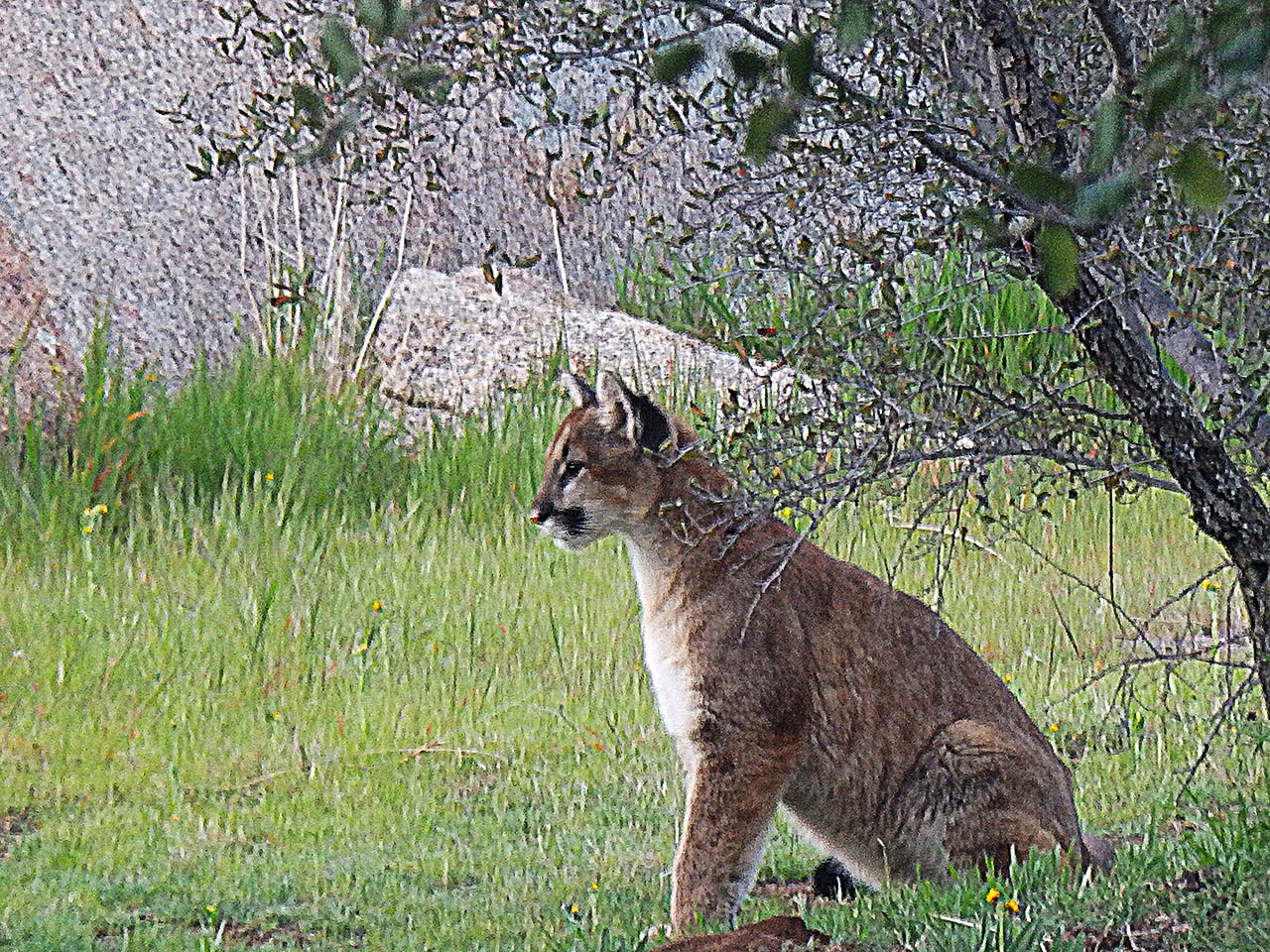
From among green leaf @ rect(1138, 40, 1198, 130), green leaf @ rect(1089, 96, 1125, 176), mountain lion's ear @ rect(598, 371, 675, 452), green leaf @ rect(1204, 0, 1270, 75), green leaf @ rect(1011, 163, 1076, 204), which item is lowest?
mountain lion's ear @ rect(598, 371, 675, 452)

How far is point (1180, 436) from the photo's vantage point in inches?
159

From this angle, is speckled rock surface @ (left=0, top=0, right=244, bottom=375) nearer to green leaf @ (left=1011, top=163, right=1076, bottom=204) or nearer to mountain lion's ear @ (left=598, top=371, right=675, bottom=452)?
mountain lion's ear @ (left=598, top=371, right=675, bottom=452)

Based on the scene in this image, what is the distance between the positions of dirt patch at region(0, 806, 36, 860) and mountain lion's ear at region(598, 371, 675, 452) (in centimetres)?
231

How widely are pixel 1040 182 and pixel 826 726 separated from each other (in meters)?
2.97

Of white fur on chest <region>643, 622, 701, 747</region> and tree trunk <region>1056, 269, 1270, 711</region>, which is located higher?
tree trunk <region>1056, 269, 1270, 711</region>

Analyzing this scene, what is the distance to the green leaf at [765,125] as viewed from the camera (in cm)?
184

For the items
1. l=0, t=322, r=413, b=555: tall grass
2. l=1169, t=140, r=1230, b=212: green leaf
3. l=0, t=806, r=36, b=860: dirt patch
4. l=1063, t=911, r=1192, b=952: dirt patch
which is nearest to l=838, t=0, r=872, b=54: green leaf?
l=1169, t=140, r=1230, b=212: green leaf

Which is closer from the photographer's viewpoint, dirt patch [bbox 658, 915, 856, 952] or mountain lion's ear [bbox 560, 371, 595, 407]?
dirt patch [bbox 658, 915, 856, 952]

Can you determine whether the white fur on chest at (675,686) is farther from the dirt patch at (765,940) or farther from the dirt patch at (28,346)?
the dirt patch at (28,346)

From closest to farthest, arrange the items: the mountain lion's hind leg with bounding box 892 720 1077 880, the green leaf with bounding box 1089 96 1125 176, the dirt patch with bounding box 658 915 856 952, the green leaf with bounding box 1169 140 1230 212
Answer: the green leaf with bounding box 1169 140 1230 212 → the green leaf with bounding box 1089 96 1125 176 → the dirt patch with bounding box 658 915 856 952 → the mountain lion's hind leg with bounding box 892 720 1077 880

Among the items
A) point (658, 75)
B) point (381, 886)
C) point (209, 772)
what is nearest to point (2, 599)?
point (209, 772)

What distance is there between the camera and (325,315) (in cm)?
1004

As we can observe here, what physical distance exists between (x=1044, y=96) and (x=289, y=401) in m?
6.13

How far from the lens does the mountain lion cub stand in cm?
444
